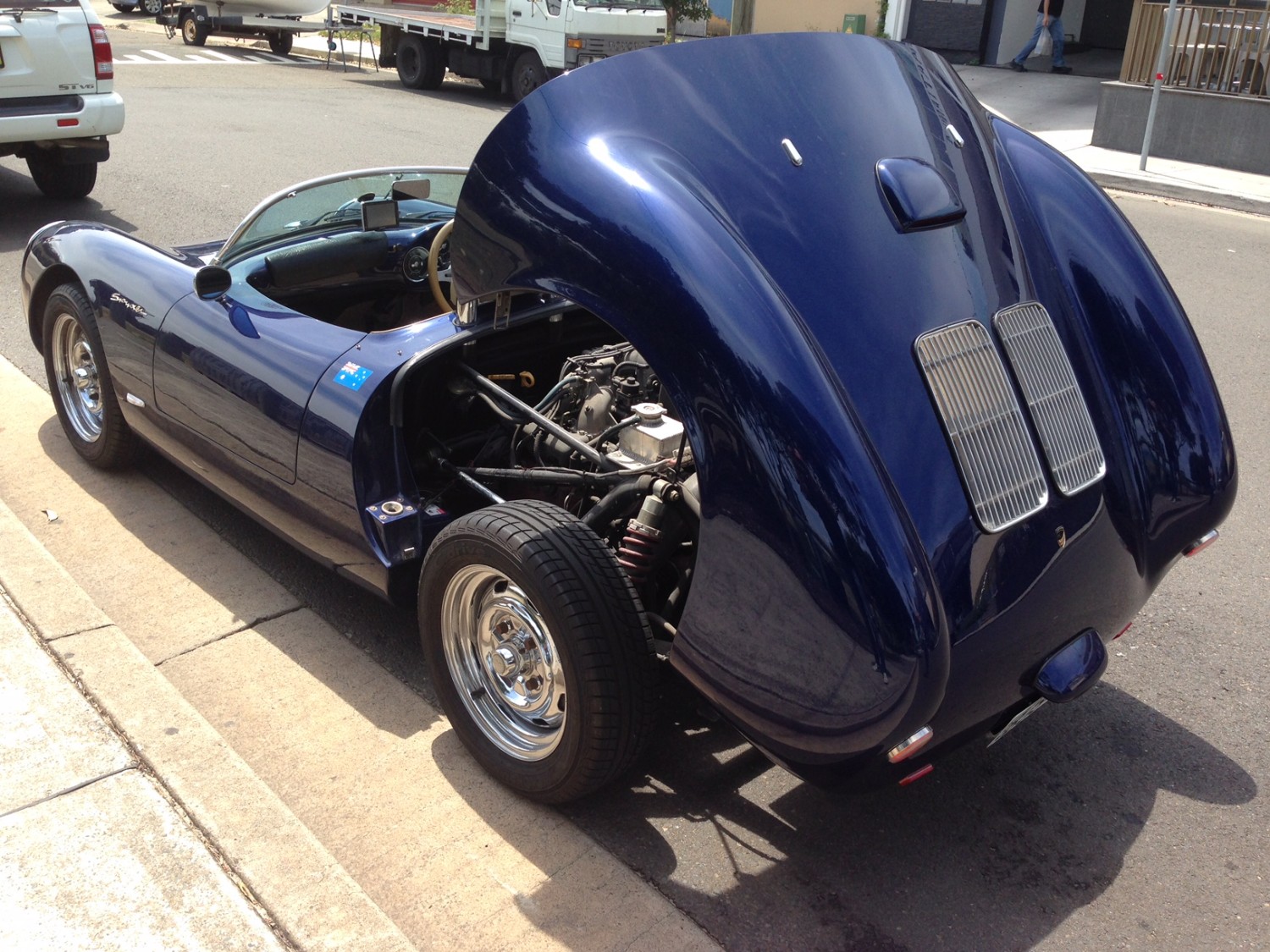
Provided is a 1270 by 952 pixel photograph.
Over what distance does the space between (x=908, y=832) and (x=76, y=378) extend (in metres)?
3.86

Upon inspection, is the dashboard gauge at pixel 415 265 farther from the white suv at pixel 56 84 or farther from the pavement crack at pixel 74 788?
the white suv at pixel 56 84

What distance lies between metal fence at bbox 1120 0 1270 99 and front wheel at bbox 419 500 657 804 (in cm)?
1248

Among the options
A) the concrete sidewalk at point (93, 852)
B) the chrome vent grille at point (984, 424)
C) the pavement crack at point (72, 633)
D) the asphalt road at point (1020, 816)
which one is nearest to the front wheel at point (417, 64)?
the asphalt road at point (1020, 816)

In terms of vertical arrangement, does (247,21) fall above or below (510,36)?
below

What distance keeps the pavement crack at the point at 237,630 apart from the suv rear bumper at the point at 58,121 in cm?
635

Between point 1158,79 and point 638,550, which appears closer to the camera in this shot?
point 638,550

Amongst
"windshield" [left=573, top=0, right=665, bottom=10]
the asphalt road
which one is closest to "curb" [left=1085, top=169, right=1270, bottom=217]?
"windshield" [left=573, top=0, right=665, bottom=10]

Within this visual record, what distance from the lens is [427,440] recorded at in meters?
3.88

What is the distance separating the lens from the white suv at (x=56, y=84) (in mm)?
8781

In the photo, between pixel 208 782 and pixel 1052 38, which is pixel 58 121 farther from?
pixel 1052 38

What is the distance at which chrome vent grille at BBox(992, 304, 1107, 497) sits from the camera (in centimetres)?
298

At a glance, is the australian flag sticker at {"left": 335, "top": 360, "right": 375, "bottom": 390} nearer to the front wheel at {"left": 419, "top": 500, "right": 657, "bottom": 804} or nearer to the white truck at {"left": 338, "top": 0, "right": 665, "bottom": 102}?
the front wheel at {"left": 419, "top": 500, "right": 657, "bottom": 804}

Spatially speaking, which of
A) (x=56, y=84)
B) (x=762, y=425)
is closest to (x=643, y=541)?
(x=762, y=425)

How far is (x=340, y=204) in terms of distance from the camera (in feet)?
15.3
